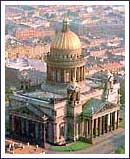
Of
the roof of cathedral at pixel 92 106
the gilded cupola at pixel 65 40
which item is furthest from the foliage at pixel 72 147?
the gilded cupola at pixel 65 40

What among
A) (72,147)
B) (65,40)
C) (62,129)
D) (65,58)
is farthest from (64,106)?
(65,40)

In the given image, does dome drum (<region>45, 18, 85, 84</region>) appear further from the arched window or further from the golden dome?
the arched window

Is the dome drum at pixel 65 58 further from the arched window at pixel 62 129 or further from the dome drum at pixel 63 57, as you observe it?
the arched window at pixel 62 129

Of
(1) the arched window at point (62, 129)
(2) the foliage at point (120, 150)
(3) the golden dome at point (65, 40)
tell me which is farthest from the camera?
(3) the golden dome at point (65, 40)

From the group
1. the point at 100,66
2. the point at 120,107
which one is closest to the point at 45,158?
the point at 120,107

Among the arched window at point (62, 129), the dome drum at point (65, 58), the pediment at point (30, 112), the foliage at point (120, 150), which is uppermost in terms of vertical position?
the dome drum at point (65, 58)

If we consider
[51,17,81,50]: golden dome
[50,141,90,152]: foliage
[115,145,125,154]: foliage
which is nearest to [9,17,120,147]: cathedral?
[51,17,81,50]: golden dome

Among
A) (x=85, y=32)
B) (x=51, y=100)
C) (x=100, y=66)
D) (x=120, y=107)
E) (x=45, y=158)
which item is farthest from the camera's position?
(x=85, y=32)

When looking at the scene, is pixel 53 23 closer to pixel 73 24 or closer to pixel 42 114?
pixel 73 24
